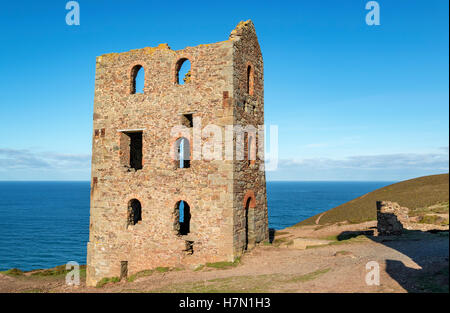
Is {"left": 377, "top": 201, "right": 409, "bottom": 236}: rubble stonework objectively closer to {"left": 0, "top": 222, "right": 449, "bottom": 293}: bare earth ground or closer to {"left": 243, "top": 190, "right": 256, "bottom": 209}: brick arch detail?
{"left": 0, "top": 222, "right": 449, "bottom": 293}: bare earth ground

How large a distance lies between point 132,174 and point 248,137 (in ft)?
18.8

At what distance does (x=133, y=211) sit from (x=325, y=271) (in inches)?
369

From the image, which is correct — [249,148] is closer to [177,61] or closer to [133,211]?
[177,61]

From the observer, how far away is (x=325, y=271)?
10.9 m

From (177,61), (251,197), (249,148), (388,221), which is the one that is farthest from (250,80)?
(388,221)

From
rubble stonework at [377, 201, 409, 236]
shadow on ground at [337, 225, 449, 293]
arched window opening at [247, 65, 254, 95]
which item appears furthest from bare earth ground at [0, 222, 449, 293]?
arched window opening at [247, 65, 254, 95]

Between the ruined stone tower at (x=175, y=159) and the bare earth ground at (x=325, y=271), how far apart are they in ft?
3.82

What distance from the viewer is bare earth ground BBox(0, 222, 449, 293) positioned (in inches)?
360

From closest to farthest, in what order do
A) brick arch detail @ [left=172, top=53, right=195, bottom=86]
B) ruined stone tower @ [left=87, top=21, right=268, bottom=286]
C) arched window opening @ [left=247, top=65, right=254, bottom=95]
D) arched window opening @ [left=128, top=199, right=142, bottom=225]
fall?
1. ruined stone tower @ [left=87, top=21, right=268, bottom=286]
2. brick arch detail @ [left=172, top=53, right=195, bottom=86]
3. arched window opening @ [left=128, top=199, right=142, bottom=225]
4. arched window opening @ [left=247, top=65, right=254, bottom=95]

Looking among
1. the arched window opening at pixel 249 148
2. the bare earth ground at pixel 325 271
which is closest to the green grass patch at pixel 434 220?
the bare earth ground at pixel 325 271

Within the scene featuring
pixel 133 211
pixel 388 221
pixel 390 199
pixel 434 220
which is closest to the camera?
pixel 133 211

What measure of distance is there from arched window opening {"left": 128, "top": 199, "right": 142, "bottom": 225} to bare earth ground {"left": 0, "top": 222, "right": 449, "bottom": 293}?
9.11ft
